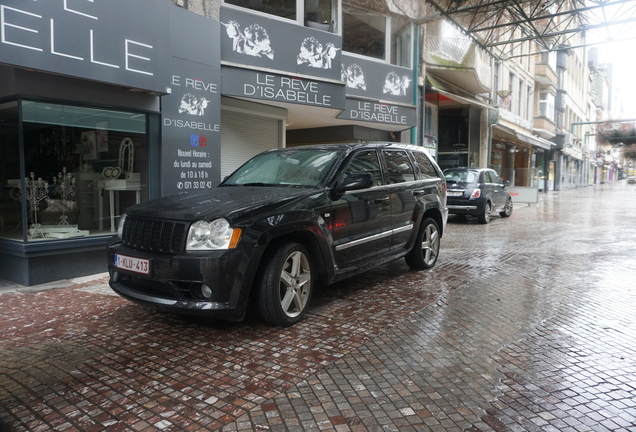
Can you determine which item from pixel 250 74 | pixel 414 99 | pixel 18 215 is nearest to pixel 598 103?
pixel 414 99

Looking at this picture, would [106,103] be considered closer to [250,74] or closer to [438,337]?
[250,74]

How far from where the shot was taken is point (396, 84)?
46.3ft

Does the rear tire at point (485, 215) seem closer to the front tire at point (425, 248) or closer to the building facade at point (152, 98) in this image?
the building facade at point (152, 98)

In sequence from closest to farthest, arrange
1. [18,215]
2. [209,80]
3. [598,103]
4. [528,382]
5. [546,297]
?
[528,382] < [546,297] < [18,215] < [209,80] < [598,103]

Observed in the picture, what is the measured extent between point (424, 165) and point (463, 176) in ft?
26.0

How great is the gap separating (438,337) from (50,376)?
3107 millimetres

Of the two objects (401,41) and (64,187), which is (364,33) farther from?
(64,187)

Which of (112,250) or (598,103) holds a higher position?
(598,103)

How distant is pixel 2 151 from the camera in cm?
685

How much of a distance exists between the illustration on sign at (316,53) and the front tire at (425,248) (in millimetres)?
5199

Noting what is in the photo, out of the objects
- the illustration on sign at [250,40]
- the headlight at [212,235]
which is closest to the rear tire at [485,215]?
the illustration on sign at [250,40]

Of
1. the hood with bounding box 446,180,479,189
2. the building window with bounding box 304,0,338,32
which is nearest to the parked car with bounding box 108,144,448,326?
the building window with bounding box 304,0,338,32

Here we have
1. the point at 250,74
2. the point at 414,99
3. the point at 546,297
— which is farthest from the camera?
the point at 414,99

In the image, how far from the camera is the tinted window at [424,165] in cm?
694
